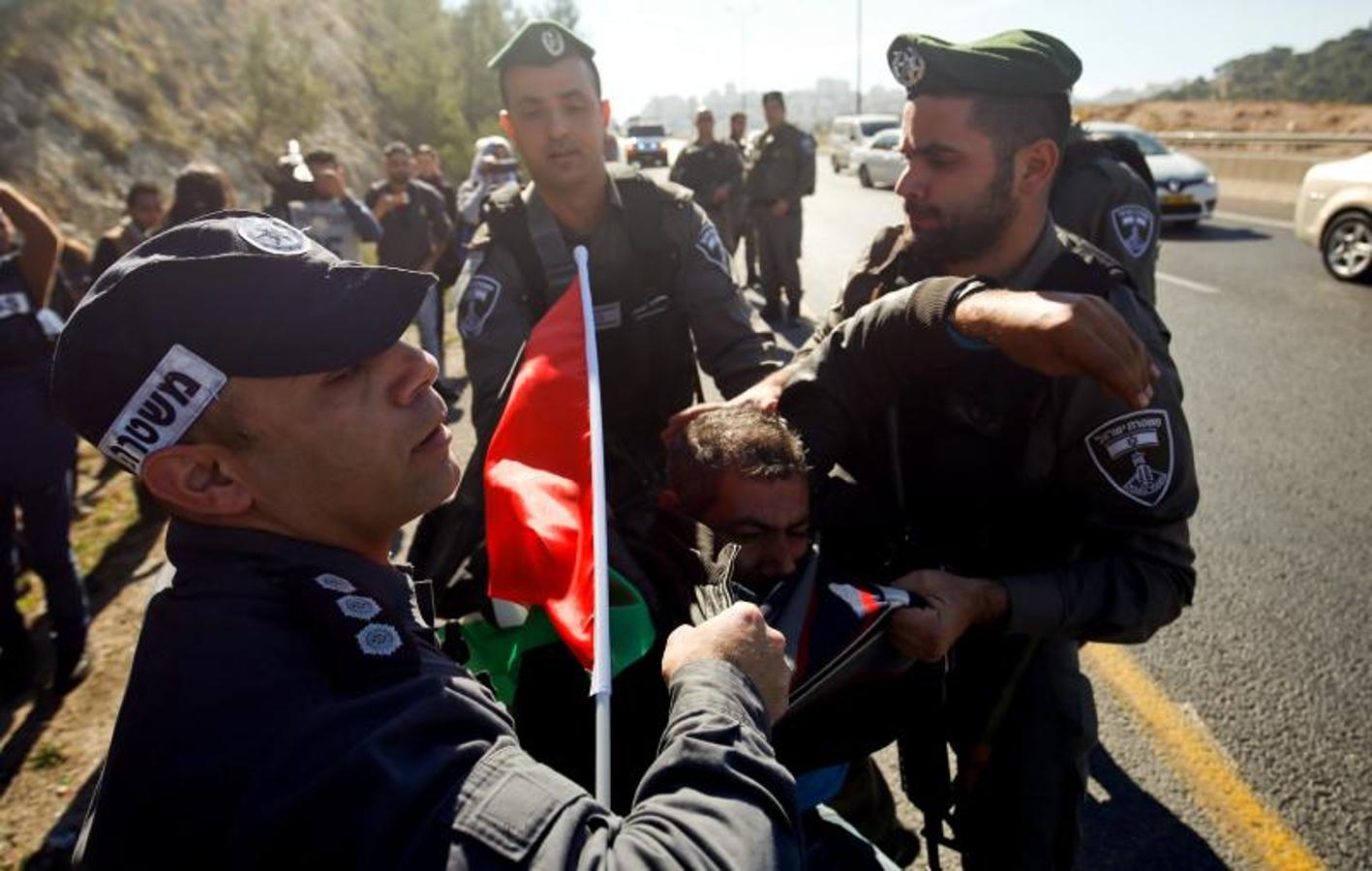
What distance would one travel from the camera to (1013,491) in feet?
5.83

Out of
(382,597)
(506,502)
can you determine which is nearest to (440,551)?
(506,502)

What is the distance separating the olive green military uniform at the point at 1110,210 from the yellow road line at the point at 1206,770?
5.36 ft

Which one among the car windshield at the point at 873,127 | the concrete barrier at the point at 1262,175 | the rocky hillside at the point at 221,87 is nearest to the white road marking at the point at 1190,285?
the concrete barrier at the point at 1262,175

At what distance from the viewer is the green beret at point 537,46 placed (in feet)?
8.77

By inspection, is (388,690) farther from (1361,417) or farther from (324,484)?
(1361,417)

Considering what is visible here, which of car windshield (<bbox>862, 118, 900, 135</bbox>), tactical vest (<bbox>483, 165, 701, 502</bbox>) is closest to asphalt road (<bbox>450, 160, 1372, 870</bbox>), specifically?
tactical vest (<bbox>483, 165, 701, 502</bbox>)

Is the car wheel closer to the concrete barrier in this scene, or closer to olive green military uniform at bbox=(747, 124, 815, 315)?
olive green military uniform at bbox=(747, 124, 815, 315)

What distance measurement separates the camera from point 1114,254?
352 cm

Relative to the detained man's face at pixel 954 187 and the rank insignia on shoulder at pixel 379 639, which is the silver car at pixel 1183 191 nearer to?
the detained man's face at pixel 954 187

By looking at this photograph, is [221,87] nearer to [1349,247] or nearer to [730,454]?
[1349,247]

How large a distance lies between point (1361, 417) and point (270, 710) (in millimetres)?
6374

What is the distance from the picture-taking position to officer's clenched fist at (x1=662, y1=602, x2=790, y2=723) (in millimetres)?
1142

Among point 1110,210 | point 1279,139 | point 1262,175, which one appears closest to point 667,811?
point 1110,210

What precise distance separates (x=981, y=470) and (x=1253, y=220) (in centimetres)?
1487
